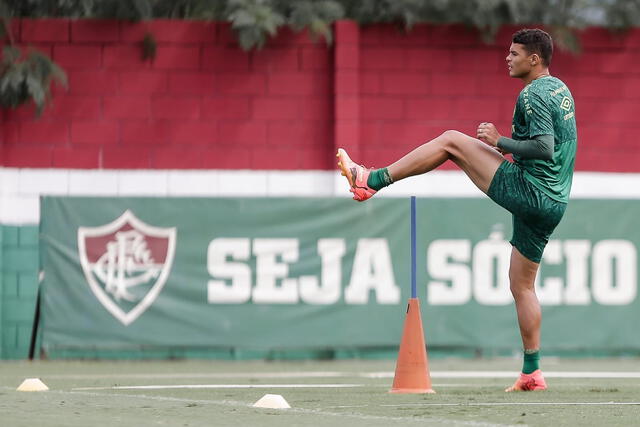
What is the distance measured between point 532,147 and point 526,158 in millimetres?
160

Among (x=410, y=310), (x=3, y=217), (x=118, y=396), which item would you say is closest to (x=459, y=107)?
(x=3, y=217)

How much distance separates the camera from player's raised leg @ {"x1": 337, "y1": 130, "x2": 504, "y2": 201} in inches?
320

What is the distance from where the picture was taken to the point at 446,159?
810cm

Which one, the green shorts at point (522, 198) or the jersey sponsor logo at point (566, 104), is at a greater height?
the jersey sponsor logo at point (566, 104)

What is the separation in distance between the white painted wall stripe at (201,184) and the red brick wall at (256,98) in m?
0.10

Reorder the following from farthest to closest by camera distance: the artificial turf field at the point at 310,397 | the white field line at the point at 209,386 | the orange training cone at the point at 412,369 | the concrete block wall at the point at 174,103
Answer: the concrete block wall at the point at 174,103, the white field line at the point at 209,386, the orange training cone at the point at 412,369, the artificial turf field at the point at 310,397

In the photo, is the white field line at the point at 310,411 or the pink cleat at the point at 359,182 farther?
the pink cleat at the point at 359,182

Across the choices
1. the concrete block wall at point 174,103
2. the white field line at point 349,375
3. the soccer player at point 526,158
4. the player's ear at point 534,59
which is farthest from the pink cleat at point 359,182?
the concrete block wall at point 174,103

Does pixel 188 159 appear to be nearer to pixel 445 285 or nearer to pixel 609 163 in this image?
pixel 445 285

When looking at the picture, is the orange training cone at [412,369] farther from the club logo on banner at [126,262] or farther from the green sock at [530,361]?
the club logo on banner at [126,262]

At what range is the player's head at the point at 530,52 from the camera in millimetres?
8289

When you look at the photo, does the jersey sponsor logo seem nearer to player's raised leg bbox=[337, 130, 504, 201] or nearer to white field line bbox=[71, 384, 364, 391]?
player's raised leg bbox=[337, 130, 504, 201]

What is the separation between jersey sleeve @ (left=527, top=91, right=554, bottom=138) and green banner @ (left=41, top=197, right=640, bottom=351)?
19.3 ft

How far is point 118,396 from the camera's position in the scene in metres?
8.05
